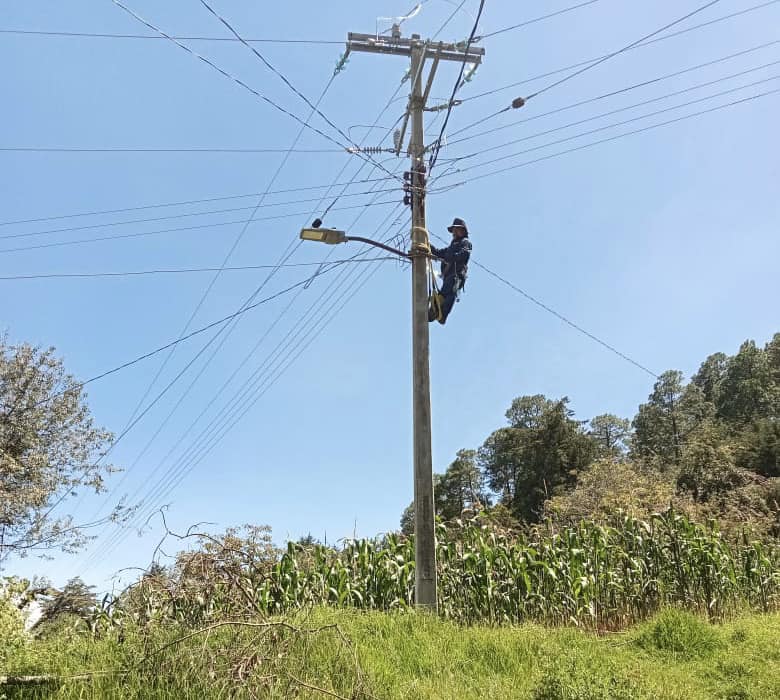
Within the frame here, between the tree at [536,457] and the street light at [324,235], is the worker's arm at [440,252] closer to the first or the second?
the street light at [324,235]

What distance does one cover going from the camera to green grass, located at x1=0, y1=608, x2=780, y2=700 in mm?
4461

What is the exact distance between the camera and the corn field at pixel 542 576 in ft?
25.6

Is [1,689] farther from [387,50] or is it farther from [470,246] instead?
[387,50]

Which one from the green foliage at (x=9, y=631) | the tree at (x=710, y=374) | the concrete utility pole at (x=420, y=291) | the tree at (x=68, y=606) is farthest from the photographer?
the tree at (x=710, y=374)

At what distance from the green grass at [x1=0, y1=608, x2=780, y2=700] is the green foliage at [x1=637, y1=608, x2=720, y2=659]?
0.01 meters

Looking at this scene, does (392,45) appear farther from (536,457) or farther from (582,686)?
(536,457)

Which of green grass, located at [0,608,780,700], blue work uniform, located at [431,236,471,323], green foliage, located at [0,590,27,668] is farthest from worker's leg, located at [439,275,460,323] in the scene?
green foliage, located at [0,590,27,668]

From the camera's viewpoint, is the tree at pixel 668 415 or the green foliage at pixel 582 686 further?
the tree at pixel 668 415

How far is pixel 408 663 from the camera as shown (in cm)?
539

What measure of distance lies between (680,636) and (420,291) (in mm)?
4707

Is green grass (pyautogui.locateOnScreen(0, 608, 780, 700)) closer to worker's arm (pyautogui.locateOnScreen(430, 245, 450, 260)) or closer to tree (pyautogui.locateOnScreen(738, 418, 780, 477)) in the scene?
worker's arm (pyautogui.locateOnScreen(430, 245, 450, 260))

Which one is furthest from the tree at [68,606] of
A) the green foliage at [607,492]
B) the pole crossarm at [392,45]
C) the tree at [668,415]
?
the tree at [668,415]

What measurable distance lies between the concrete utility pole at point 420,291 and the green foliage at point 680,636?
231 centimetres

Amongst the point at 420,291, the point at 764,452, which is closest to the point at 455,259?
the point at 420,291
